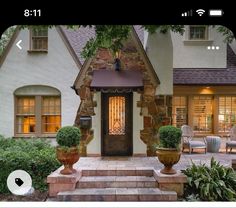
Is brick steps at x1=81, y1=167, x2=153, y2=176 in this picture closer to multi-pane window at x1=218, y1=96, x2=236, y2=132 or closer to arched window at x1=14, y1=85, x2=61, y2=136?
arched window at x1=14, y1=85, x2=61, y2=136

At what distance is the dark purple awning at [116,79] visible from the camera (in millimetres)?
7242

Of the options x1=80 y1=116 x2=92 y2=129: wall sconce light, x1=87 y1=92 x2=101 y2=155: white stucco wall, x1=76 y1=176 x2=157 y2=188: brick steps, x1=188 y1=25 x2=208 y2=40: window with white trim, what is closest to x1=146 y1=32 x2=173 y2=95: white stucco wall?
x1=87 y1=92 x2=101 y2=155: white stucco wall

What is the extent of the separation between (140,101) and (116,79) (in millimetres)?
934

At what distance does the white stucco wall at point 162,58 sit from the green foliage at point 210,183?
109 inches

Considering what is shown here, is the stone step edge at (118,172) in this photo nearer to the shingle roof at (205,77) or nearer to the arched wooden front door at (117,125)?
the arched wooden front door at (117,125)

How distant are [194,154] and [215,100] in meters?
2.25

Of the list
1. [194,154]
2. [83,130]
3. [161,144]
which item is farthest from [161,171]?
[83,130]

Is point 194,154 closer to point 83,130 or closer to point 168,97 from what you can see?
point 168,97

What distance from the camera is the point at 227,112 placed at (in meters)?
9.10

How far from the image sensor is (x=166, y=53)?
25.8ft
